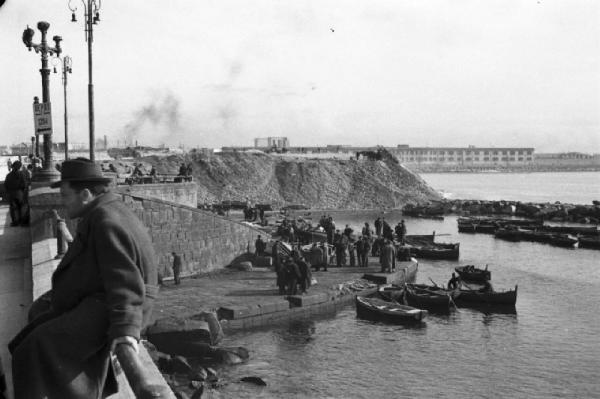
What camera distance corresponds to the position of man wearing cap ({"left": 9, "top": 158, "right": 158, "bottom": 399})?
Result: 2.94m

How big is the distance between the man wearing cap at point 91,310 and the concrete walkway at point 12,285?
1.73 meters

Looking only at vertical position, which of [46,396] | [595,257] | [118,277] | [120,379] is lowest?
[595,257]

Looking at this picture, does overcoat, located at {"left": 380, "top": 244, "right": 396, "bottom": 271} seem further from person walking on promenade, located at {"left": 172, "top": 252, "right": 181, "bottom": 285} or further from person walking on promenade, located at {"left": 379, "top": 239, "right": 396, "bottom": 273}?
person walking on promenade, located at {"left": 172, "top": 252, "right": 181, "bottom": 285}

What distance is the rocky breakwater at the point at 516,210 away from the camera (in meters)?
65.8

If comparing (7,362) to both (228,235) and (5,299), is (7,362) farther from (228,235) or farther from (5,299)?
(228,235)

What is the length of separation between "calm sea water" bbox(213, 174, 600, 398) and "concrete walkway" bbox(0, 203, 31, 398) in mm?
6050

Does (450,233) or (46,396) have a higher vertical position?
(46,396)

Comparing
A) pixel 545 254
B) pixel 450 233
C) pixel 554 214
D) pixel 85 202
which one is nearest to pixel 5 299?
pixel 85 202

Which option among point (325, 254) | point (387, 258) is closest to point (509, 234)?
point (387, 258)

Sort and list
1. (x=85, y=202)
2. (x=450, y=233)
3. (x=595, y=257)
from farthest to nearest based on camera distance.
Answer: (x=450, y=233)
(x=595, y=257)
(x=85, y=202)

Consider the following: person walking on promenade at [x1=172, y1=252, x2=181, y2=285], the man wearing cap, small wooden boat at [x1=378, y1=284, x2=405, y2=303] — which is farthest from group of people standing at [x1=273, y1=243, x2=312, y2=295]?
the man wearing cap

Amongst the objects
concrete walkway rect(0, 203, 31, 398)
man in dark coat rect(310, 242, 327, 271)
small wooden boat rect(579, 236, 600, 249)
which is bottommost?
small wooden boat rect(579, 236, 600, 249)

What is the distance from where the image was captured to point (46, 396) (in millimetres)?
3027

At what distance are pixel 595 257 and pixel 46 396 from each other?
41.9 meters
